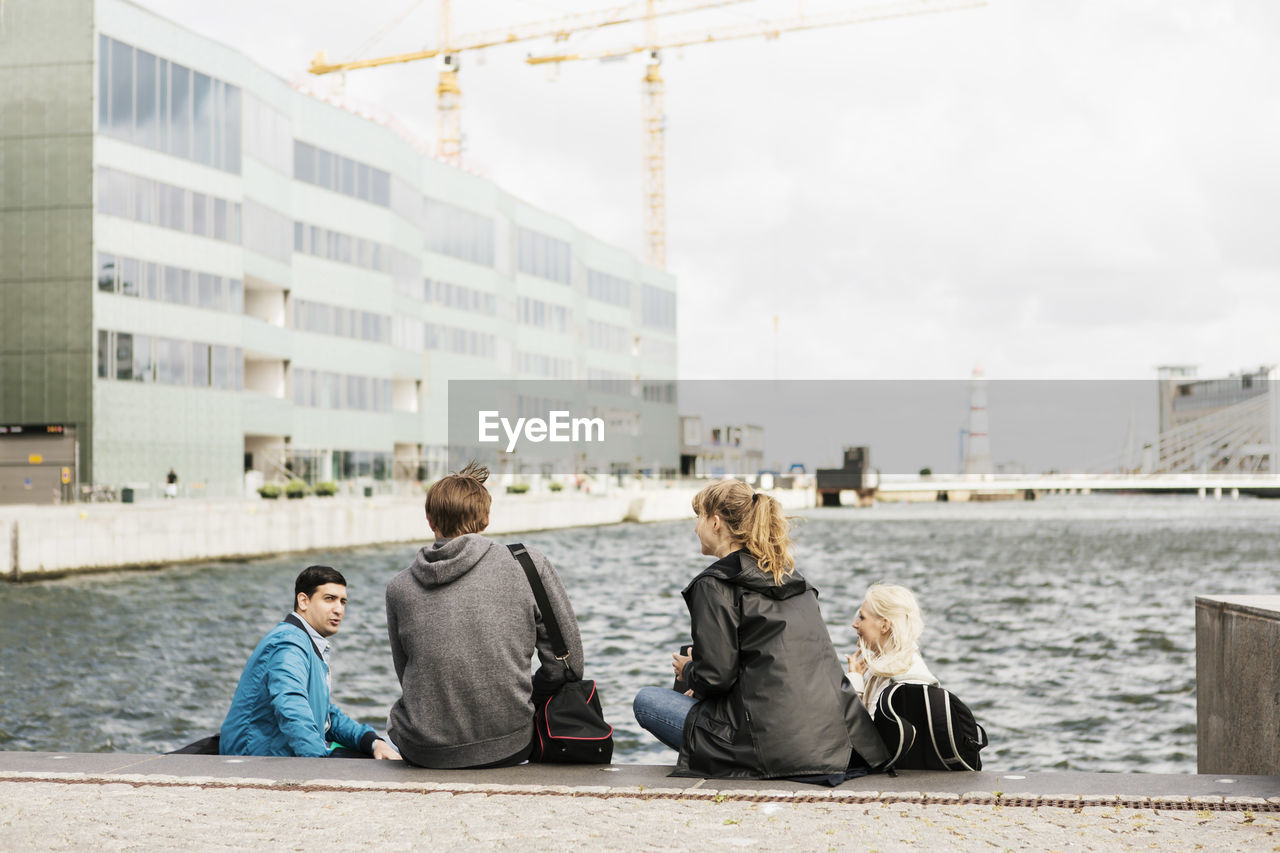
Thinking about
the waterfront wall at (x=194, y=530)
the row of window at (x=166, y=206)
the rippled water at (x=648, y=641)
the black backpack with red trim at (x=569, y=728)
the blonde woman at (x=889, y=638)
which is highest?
the row of window at (x=166, y=206)

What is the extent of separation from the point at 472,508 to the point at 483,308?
2775 inches

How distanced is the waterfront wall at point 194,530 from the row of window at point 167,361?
6.17m

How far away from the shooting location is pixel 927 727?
21.3ft

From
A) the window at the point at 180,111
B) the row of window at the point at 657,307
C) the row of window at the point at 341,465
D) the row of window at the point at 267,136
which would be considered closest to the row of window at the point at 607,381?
the row of window at the point at 657,307

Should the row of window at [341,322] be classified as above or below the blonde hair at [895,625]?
above

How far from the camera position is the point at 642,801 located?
6.04m

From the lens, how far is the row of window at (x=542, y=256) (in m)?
81.5

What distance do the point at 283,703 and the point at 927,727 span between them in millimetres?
3200

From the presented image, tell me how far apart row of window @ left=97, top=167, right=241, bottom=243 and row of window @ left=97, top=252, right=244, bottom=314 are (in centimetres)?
157

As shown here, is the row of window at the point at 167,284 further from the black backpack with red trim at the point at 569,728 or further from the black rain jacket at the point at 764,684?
the black rain jacket at the point at 764,684

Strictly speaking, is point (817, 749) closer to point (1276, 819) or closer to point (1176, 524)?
point (1276, 819)

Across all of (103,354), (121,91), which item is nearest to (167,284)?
(103,354)

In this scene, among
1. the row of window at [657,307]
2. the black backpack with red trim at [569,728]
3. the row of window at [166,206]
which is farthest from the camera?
the row of window at [657,307]

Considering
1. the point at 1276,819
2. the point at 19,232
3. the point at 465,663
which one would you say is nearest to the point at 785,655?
the point at 465,663
